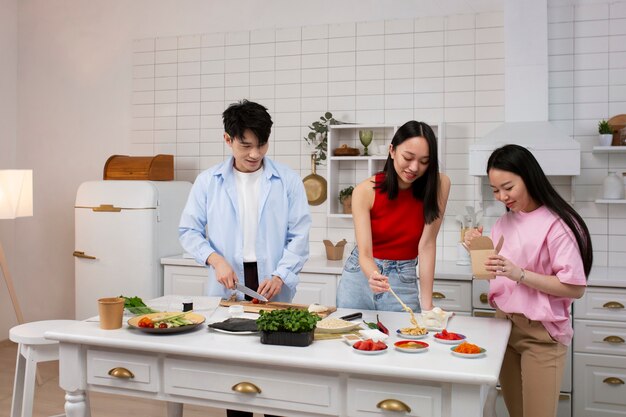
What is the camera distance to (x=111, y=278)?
4820 millimetres

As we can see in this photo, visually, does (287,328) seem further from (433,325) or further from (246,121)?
(246,121)

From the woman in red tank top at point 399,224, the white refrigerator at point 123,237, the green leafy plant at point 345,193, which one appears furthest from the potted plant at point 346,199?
the woman in red tank top at point 399,224

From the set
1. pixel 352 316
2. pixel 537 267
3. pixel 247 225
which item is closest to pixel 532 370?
pixel 537 267

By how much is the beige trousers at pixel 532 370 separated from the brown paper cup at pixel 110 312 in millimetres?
1509

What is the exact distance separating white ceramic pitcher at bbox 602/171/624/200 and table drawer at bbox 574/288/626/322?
0.70 m

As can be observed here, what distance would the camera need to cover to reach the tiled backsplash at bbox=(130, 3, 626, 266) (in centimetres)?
434

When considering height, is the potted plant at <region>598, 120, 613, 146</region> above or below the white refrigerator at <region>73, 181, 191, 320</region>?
above

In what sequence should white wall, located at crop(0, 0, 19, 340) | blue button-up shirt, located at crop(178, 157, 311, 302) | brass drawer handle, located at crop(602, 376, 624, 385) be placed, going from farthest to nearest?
white wall, located at crop(0, 0, 19, 340) < brass drawer handle, located at crop(602, 376, 624, 385) < blue button-up shirt, located at crop(178, 157, 311, 302)

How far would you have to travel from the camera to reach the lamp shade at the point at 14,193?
4.42 metres

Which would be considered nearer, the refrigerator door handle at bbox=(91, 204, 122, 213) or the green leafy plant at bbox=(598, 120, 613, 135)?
the green leafy plant at bbox=(598, 120, 613, 135)

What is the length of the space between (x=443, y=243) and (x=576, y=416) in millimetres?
1453

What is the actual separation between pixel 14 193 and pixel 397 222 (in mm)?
3029

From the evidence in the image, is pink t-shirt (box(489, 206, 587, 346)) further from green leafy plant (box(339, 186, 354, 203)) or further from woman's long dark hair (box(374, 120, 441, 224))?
green leafy plant (box(339, 186, 354, 203))

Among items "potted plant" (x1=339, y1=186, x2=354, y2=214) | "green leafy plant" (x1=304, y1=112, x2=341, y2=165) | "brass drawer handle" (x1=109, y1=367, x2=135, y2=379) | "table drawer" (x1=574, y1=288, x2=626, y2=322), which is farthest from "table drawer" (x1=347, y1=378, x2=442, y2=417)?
"green leafy plant" (x1=304, y1=112, x2=341, y2=165)
